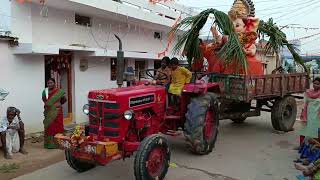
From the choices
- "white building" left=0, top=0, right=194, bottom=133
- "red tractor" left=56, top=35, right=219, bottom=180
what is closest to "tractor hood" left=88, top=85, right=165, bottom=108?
"red tractor" left=56, top=35, right=219, bottom=180

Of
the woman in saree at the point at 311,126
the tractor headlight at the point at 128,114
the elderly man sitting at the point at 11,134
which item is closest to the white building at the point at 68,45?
the elderly man sitting at the point at 11,134

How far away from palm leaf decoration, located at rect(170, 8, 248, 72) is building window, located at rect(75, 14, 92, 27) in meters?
3.54

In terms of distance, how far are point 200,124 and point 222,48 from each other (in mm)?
2294

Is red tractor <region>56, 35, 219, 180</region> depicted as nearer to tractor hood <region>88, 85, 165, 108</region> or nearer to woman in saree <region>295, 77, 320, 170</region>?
tractor hood <region>88, 85, 165, 108</region>

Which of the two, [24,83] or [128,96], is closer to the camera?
[128,96]

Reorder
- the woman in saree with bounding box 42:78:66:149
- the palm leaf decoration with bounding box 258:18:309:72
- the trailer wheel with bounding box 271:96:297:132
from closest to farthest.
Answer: the woman in saree with bounding box 42:78:66:149 → the trailer wheel with bounding box 271:96:297:132 → the palm leaf decoration with bounding box 258:18:309:72

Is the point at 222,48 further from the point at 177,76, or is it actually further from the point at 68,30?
the point at 68,30

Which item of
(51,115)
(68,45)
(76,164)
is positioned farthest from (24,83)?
(76,164)

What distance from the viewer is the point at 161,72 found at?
7000 mm

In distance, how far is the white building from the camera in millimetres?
8414

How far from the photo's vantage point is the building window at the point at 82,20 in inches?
424

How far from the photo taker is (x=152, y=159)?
5305mm

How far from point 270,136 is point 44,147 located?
17.7 ft

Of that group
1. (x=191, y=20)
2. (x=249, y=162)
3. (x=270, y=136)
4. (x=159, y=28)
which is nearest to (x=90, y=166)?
(x=249, y=162)
